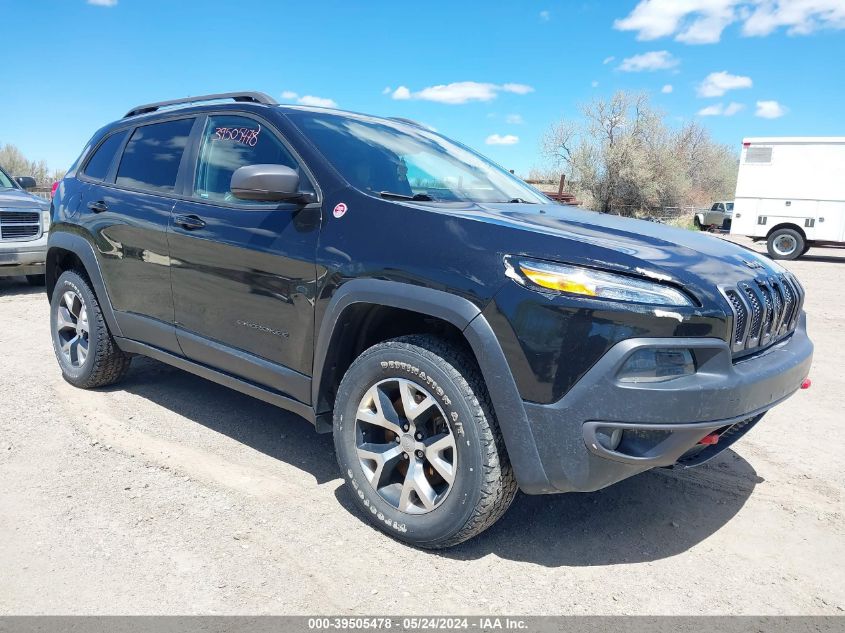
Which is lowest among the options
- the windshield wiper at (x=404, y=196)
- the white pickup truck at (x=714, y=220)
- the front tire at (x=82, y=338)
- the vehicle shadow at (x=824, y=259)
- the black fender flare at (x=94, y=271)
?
the front tire at (x=82, y=338)

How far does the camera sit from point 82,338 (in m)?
4.64

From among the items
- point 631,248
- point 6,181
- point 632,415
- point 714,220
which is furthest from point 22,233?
point 714,220

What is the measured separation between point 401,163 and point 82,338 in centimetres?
282

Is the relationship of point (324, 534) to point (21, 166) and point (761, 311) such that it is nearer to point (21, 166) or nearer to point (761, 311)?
point (761, 311)

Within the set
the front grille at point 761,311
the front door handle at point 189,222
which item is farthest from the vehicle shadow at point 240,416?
the front grille at point 761,311

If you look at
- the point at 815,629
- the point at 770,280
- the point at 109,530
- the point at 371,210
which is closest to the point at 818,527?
the point at 815,629

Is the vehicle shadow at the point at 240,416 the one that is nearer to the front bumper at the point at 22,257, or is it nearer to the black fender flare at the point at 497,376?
the black fender flare at the point at 497,376

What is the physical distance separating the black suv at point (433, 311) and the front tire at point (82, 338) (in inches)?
18.2

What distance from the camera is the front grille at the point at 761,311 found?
241 centimetres

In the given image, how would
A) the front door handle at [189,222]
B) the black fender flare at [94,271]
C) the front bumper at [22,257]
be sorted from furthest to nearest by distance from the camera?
the front bumper at [22,257] < the black fender flare at [94,271] < the front door handle at [189,222]

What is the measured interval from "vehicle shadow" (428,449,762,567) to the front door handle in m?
2.12

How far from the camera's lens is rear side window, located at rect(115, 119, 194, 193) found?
386 cm

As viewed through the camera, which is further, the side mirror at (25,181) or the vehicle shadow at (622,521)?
the side mirror at (25,181)

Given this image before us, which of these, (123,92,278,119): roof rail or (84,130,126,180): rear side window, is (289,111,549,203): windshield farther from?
(84,130,126,180): rear side window
